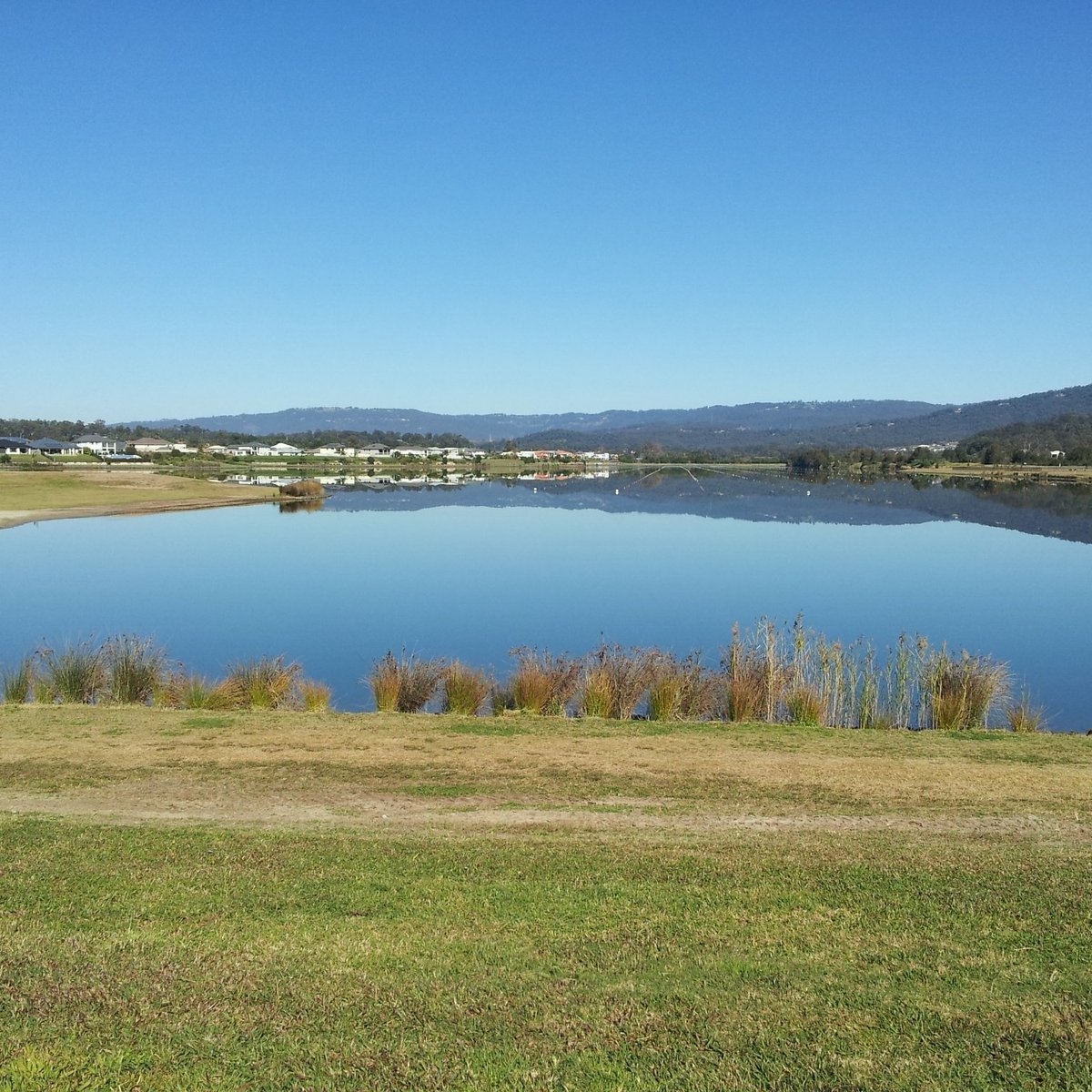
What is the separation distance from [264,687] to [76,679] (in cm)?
301

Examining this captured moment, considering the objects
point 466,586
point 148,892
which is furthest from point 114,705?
point 466,586

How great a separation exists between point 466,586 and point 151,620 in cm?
899

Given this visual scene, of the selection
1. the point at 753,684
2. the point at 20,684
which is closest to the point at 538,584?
the point at 753,684

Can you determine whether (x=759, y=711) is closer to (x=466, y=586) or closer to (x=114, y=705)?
(x=114, y=705)

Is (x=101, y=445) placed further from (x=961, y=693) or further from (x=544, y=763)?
(x=544, y=763)

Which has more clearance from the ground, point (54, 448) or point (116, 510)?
point (54, 448)

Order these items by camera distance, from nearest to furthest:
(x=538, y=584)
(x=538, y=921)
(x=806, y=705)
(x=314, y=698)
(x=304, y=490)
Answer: (x=538, y=921) < (x=806, y=705) < (x=314, y=698) < (x=538, y=584) < (x=304, y=490)

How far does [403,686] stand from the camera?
50.0 ft

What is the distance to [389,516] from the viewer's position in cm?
5550

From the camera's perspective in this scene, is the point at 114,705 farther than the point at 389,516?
No

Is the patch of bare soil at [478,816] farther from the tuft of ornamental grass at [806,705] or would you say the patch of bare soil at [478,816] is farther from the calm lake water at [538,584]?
the calm lake water at [538,584]

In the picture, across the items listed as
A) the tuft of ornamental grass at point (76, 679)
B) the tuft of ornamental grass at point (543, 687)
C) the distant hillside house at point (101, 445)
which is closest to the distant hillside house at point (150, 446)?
the distant hillside house at point (101, 445)

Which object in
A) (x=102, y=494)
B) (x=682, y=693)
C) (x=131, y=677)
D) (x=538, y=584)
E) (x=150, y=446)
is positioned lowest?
(x=538, y=584)

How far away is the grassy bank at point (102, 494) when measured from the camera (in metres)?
52.8
